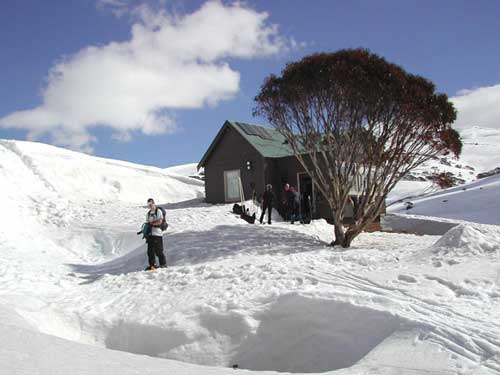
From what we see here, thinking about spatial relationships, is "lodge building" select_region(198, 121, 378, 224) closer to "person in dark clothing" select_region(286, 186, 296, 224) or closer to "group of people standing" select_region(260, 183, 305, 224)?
"group of people standing" select_region(260, 183, 305, 224)

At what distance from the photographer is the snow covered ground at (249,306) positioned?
4445 mm

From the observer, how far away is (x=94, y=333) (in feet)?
22.7

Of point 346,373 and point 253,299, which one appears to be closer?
point 346,373

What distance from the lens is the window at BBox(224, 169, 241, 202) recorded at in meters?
21.4

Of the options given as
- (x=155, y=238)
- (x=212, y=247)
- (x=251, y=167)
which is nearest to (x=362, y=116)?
(x=212, y=247)

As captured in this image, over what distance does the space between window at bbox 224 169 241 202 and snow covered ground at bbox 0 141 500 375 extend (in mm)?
7907

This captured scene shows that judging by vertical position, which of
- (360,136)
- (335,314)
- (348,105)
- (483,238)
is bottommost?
(335,314)

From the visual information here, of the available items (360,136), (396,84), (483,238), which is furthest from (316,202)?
(483,238)

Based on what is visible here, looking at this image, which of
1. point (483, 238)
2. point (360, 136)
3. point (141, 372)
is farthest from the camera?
point (360, 136)

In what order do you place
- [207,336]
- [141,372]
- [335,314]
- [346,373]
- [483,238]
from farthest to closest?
1. [483,238]
2. [207,336]
3. [335,314]
4. [346,373]
5. [141,372]

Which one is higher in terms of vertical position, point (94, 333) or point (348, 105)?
point (348, 105)

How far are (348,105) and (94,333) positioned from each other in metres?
8.25

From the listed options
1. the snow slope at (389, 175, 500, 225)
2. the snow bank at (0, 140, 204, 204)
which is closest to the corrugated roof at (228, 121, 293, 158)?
the snow bank at (0, 140, 204, 204)

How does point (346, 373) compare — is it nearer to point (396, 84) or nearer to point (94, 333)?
point (94, 333)
